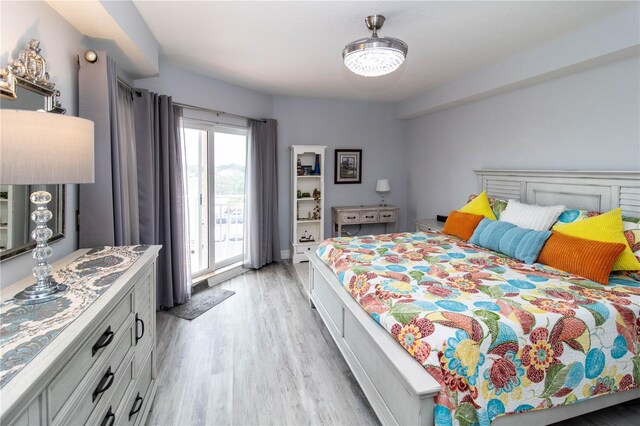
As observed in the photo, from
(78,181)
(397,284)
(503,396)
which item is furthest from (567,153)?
→ (78,181)

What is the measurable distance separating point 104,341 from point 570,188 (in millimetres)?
3600

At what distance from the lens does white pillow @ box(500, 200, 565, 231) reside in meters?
2.85

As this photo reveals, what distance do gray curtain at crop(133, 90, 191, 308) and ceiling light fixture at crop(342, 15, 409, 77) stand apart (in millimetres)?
1875

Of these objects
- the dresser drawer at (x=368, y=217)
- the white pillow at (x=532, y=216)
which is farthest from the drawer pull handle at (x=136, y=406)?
the dresser drawer at (x=368, y=217)

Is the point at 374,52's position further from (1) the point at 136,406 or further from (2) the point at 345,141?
(2) the point at 345,141

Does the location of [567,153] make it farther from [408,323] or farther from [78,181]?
[78,181]

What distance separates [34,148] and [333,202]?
4.61m

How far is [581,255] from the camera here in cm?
229

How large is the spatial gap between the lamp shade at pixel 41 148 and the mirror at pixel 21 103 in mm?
364

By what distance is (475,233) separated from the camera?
3.25 m

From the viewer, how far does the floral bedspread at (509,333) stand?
57.9 inches

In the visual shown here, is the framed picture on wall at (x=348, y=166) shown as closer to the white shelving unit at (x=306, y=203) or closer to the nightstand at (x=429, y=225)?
the white shelving unit at (x=306, y=203)

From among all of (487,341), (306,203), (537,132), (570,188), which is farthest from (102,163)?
(537,132)

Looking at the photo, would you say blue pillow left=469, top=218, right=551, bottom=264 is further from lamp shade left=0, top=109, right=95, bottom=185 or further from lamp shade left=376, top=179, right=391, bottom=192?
lamp shade left=0, top=109, right=95, bottom=185
